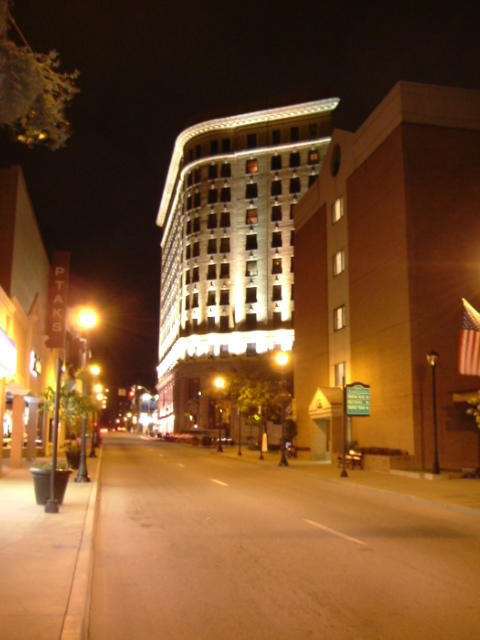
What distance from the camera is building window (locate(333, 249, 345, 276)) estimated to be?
4144cm

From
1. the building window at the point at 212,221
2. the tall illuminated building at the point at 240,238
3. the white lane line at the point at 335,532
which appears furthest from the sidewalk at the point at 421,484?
the building window at the point at 212,221

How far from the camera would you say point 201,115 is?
104938 millimetres

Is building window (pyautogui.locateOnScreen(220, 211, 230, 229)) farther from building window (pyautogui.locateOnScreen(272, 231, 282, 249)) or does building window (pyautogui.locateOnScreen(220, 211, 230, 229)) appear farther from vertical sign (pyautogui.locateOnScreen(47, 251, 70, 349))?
vertical sign (pyautogui.locateOnScreen(47, 251, 70, 349))

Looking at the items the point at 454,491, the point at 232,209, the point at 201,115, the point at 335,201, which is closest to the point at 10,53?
the point at 454,491

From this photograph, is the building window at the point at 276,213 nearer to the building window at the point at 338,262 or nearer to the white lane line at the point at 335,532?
the building window at the point at 338,262

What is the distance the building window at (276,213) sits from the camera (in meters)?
97.5

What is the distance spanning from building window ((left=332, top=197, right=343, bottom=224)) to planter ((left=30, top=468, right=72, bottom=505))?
29.4 metres

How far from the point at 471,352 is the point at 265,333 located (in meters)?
70.5

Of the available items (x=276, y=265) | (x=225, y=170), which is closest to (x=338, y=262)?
(x=276, y=265)

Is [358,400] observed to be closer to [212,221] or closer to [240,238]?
[240,238]

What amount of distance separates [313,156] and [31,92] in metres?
93.1

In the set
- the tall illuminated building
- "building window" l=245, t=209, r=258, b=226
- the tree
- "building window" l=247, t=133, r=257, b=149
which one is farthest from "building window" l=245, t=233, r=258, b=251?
the tree

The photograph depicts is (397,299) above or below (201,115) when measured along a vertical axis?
below

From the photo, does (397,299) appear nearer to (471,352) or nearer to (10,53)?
(471,352)
